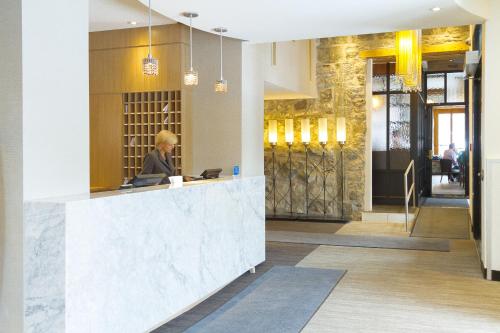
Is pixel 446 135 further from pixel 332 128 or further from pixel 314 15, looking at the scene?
pixel 314 15

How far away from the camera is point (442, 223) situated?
1027 cm

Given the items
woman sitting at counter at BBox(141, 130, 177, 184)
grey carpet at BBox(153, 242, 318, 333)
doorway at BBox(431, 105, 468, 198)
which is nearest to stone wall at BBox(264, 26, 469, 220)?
grey carpet at BBox(153, 242, 318, 333)

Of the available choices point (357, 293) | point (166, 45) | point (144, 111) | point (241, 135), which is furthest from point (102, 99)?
point (357, 293)

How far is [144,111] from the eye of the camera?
8.05m

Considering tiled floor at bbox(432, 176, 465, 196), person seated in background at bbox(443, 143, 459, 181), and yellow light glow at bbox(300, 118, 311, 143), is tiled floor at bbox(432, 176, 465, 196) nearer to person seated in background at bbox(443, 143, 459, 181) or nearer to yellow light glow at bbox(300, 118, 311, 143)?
person seated in background at bbox(443, 143, 459, 181)

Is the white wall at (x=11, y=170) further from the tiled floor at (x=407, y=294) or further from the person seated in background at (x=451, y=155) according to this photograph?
the person seated in background at (x=451, y=155)

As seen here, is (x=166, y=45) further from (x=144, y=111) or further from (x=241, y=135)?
(x=241, y=135)

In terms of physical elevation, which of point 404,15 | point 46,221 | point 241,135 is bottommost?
point 46,221

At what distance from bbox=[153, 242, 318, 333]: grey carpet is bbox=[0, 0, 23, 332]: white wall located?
4.30 ft

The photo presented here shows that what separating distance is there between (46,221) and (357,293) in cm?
327

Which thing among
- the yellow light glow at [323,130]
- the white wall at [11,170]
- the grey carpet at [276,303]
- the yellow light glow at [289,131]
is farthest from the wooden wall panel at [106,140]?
the white wall at [11,170]

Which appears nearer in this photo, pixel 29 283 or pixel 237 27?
pixel 29 283

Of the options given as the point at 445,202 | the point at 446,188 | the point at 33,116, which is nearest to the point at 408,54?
the point at 445,202

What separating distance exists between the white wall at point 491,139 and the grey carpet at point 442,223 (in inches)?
120
